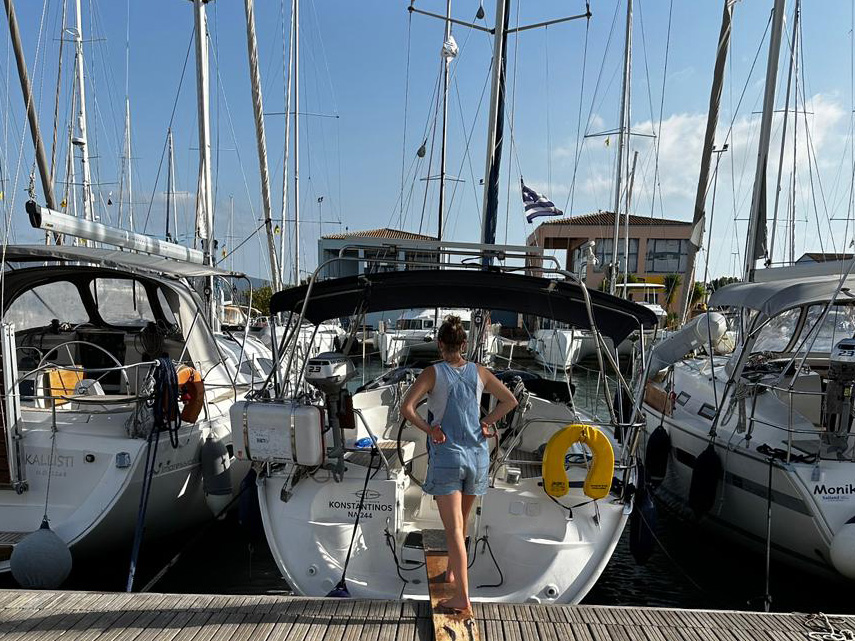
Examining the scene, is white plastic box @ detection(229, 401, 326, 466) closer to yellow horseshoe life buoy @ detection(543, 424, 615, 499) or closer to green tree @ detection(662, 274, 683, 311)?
yellow horseshoe life buoy @ detection(543, 424, 615, 499)

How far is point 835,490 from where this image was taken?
4711 mm

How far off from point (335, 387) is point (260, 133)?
8.13 metres

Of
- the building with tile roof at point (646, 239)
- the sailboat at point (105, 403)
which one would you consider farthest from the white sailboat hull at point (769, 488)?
the building with tile roof at point (646, 239)

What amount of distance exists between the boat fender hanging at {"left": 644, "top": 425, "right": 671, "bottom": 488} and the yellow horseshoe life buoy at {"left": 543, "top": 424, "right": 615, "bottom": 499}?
134 inches

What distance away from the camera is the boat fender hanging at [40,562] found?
403 centimetres

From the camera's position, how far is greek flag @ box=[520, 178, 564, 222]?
1215 cm

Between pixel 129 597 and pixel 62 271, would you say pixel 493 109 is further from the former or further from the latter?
pixel 129 597

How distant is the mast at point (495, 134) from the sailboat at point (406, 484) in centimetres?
343

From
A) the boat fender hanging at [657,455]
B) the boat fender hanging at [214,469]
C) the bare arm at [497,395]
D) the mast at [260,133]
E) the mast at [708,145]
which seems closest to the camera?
the bare arm at [497,395]

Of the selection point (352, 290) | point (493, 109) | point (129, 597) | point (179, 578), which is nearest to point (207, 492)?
point (179, 578)

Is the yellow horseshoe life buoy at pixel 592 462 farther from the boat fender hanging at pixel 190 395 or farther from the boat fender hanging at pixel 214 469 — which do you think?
the boat fender hanging at pixel 190 395

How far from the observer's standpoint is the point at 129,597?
11.6 ft

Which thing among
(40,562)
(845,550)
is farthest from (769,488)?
(40,562)

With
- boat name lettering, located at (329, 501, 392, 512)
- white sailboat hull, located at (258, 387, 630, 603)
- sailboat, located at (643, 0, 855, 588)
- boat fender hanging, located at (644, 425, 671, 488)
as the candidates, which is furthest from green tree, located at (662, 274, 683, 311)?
boat name lettering, located at (329, 501, 392, 512)
